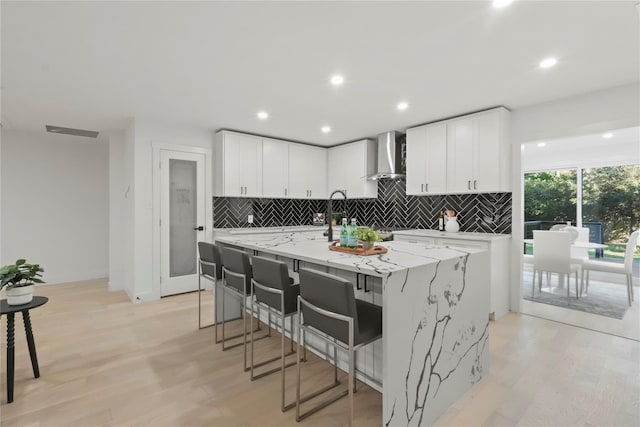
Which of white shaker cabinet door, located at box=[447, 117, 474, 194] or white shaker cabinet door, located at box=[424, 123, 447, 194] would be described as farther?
white shaker cabinet door, located at box=[424, 123, 447, 194]

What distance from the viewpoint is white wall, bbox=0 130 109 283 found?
4672mm

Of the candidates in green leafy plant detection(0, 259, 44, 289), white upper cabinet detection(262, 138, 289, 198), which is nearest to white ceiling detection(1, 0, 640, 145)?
white upper cabinet detection(262, 138, 289, 198)

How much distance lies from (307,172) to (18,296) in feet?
13.3

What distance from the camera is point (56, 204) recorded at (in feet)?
16.4

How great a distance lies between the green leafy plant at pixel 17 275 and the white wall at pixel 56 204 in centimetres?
363

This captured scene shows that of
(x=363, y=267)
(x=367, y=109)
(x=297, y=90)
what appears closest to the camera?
(x=363, y=267)

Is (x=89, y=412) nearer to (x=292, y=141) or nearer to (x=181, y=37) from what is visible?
(x=181, y=37)

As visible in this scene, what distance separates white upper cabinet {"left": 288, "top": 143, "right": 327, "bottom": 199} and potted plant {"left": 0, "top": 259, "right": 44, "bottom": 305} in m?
3.55

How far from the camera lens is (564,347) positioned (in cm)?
266

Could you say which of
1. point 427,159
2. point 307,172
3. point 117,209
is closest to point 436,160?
point 427,159

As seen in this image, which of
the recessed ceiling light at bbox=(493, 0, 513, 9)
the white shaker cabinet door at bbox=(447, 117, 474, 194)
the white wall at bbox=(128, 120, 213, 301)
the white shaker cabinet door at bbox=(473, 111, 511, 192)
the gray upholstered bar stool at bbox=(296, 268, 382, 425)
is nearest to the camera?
the gray upholstered bar stool at bbox=(296, 268, 382, 425)

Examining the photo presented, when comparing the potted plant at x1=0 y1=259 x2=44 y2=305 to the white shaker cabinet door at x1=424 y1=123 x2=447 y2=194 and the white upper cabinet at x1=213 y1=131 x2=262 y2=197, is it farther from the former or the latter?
the white shaker cabinet door at x1=424 y1=123 x2=447 y2=194

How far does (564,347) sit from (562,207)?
426cm

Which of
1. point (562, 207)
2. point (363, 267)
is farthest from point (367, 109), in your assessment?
point (562, 207)
